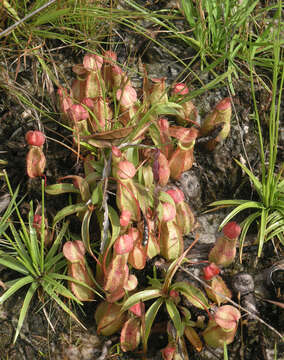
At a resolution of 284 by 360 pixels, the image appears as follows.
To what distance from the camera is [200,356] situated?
5.99ft

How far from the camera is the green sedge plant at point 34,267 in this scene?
1776 mm

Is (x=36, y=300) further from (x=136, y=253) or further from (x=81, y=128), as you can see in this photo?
(x=81, y=128)

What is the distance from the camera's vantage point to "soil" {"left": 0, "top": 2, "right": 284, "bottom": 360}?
6.00 ft

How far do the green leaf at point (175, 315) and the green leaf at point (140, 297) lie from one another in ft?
0.23

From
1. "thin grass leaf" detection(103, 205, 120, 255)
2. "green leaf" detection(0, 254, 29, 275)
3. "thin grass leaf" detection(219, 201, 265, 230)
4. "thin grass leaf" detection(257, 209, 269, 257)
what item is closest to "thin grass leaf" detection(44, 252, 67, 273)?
"green leaf" detection(0, 254, 29, 275)

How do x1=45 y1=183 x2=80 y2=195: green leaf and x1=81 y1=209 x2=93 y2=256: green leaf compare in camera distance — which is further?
x1=45 y1=183 x2=80 y2=195: green leaf

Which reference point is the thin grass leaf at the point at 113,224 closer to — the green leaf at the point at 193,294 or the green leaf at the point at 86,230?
the green leaf at the point at 86,230

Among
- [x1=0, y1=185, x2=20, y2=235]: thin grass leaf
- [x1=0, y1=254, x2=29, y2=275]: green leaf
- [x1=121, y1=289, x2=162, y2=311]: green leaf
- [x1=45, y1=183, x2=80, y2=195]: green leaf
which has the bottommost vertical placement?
[x1=121, y1=289, x2=162, y2=311]: green leaf

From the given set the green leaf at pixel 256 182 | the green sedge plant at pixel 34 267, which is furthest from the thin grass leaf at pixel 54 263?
the green leaf at pixel 256 182

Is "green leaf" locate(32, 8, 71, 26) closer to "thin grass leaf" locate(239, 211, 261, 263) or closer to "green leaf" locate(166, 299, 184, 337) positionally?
"thin grass leaf" locate(239, 211, 261, 263)

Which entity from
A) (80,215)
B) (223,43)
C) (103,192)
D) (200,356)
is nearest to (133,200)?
(103,192)

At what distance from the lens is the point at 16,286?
5.86 feet

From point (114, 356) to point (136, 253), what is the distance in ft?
1.70

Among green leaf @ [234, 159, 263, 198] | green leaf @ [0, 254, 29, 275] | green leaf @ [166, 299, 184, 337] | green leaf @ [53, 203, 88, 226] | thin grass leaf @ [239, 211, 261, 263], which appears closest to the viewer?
green leaf @ [166, 299, 184, 337]
